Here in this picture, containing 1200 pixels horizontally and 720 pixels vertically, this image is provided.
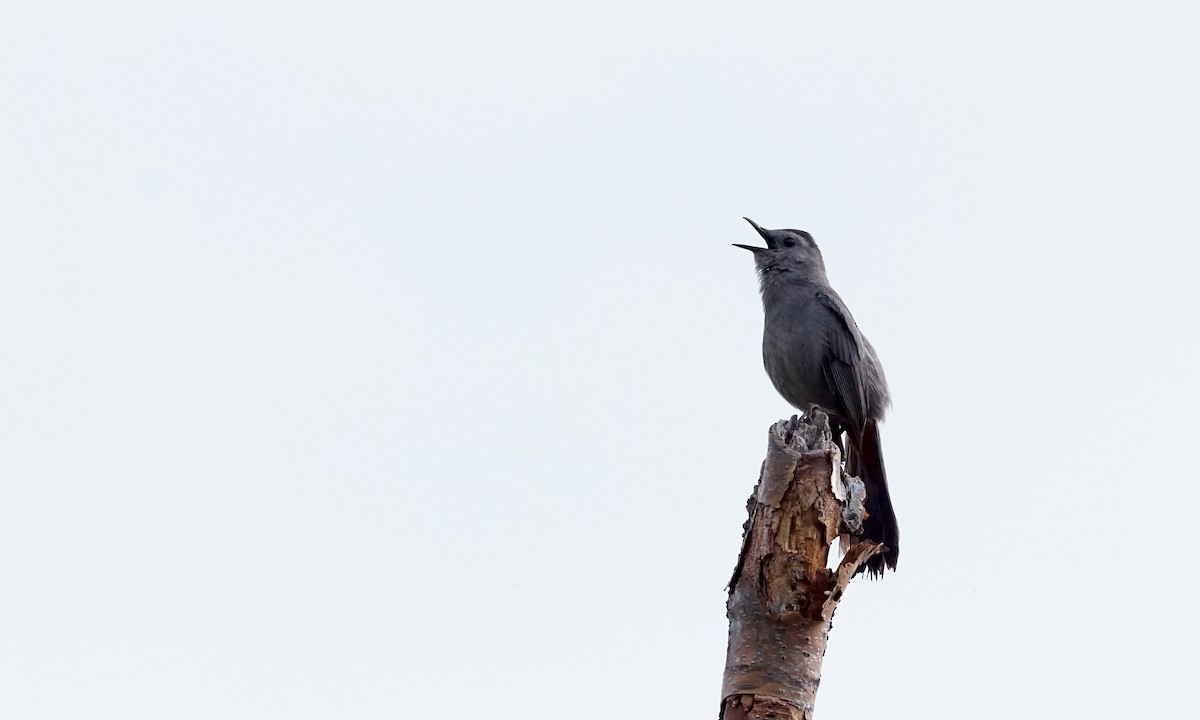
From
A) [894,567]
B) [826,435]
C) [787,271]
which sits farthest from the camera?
[787,271]

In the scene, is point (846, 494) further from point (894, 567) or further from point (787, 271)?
point (787, 271)

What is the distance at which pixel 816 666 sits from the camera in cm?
479

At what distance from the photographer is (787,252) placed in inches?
393

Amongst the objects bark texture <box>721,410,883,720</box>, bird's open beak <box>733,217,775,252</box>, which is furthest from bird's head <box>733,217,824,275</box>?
bark texture <box>721,410,883,720</box>

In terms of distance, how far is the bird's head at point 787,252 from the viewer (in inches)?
388

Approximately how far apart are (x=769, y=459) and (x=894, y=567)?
2.78 m

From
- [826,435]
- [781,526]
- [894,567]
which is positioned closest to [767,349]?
[894,567]

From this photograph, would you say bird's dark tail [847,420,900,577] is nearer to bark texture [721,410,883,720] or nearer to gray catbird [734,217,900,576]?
gray catbird [734,217,900,576]

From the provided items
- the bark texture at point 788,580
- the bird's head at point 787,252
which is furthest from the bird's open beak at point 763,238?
the bark texture at point 788,580

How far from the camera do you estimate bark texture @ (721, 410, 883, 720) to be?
4699 millimetres

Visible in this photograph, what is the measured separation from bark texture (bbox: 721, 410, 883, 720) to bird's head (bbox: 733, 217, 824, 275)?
4681 millimetres

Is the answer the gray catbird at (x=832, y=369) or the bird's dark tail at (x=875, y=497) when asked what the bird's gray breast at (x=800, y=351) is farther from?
the bird's dark tail at (x=875, y=497)

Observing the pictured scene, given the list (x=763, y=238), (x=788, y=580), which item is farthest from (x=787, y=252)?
(x=788, y=580)

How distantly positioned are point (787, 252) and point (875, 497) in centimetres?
234
